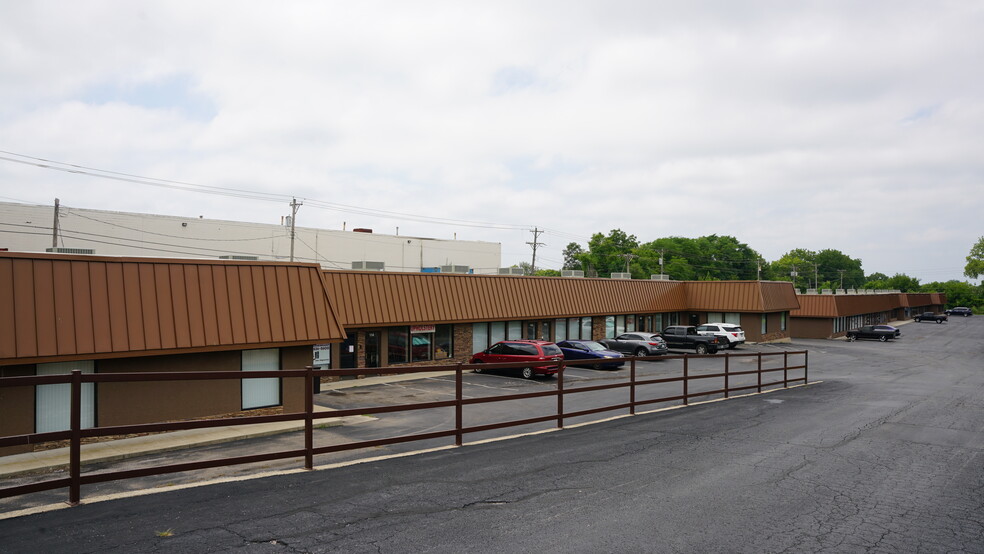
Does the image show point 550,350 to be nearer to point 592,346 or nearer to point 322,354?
point 592,346

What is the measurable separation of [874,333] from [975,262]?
112954 millimetres

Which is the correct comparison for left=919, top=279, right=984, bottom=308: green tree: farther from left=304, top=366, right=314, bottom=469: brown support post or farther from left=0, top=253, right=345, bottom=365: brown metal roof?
left=304, top=366, right=314, bottom=469: brown support post

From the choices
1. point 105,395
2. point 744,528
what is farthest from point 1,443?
point 105,395

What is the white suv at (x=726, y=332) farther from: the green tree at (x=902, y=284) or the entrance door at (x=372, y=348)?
the green tree at (x=902, y=284)

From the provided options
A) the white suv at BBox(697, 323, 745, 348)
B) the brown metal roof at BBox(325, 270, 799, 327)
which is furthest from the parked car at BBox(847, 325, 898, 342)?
the white suv at BBox(697, 323, 745, 348)

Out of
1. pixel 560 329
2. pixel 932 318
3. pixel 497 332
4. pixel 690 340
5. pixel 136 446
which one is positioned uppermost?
pixel 497 332

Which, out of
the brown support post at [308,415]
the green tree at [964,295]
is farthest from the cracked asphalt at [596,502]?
the green tree at [964,295]

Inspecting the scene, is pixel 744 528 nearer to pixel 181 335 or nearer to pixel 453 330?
pixel 181 335

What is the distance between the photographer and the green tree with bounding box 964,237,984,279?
140m

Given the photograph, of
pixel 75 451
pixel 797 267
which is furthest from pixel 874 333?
pixel 797 267

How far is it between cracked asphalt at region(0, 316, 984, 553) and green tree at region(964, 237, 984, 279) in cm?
16535

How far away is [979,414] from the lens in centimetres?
1548

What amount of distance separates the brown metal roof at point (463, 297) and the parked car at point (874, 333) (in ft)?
97.6

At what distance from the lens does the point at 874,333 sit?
58.5 metres
